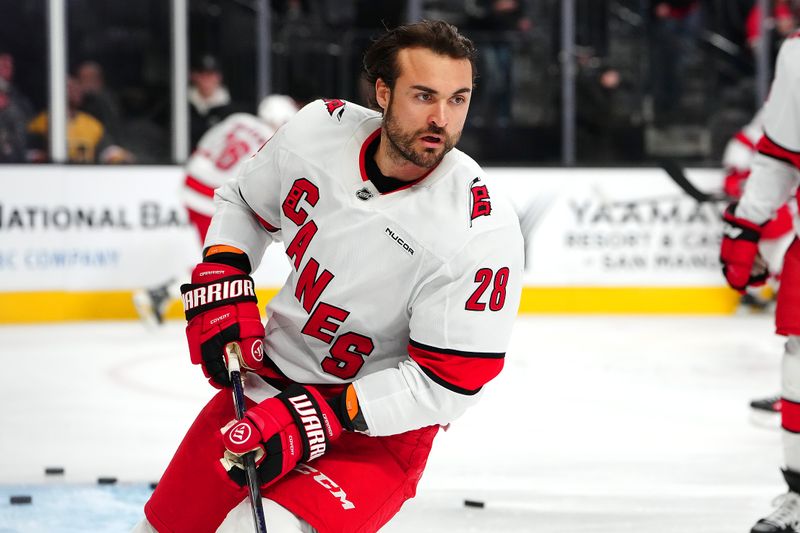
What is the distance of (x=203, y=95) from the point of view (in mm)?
7203

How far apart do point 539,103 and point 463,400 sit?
5944mm

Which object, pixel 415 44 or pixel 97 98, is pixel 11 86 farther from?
pixel 415 44

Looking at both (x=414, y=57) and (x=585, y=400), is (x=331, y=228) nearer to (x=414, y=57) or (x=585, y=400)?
(x=414, y=57)

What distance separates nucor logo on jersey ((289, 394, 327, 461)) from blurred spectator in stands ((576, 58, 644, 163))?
592 cm

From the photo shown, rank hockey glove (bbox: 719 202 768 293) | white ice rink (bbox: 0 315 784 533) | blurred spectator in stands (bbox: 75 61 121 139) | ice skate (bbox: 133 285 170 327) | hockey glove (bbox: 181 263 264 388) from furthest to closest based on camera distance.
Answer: blurred spectator in stands (bbox: 75 61 121 139) → ice skate (bbox: 133 285 170 327) → white ice rink (bbox: 0 315 784 533) → hockey glove (bbox: 719 202 768 293) → hockey glove (bbox: 181 263 264 388)

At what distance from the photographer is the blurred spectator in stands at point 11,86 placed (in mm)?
6711

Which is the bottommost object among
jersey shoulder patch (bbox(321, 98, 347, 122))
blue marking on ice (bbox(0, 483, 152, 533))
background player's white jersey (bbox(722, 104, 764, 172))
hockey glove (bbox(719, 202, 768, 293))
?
blue marking on ice (bbox(0, 483, 152, 533))

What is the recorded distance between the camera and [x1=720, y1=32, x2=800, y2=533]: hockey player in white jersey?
276cm

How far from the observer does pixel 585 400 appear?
4.52 metres

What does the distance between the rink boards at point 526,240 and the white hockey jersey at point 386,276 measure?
14.7 ft

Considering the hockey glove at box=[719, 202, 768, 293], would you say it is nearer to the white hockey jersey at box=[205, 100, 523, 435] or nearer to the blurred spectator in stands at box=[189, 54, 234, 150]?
the white hockey jersey at box=[205, 100, 523, 435]

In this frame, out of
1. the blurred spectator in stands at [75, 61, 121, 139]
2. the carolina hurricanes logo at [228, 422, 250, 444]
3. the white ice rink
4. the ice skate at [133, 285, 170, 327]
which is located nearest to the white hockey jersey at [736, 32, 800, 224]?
the white ice rink

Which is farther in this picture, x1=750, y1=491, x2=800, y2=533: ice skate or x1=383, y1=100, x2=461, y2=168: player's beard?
x1=750, y1=491, x2=800, y2=533: ice skate

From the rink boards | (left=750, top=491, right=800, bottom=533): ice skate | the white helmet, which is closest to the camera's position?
(left=750, top=491, right=800, bottom=533): ice skate
